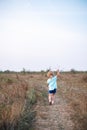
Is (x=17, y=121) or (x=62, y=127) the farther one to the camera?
(x=62, y=127)

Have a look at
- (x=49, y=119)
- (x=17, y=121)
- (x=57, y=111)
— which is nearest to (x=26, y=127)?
(x=17, y=121)

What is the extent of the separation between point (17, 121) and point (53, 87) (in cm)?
587

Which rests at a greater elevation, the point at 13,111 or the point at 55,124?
the point at 13,111

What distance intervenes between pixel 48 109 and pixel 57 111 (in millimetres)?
510

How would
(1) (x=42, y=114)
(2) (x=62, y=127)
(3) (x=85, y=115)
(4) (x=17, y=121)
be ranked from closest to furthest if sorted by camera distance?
(4) (x=17, y=121), (2) (x=62, y=127), (3) (x=85, y=115), (1) (x=42, y=114)

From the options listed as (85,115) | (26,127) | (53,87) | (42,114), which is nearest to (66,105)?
(53,87)

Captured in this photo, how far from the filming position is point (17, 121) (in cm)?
817

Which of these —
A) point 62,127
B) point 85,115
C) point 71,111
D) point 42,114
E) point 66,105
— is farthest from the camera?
point 66,105

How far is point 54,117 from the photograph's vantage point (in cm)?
1042

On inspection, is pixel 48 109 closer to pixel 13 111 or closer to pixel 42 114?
pixel 42 114

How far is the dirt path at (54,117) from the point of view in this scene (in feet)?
29.7

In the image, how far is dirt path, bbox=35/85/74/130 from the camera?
9055 mm

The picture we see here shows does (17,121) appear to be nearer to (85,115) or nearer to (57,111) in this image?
(85,115)

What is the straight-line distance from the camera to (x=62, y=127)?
8945mm
